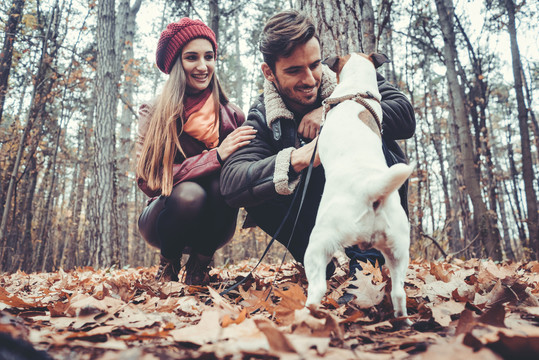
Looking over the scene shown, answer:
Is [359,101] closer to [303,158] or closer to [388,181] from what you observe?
[303,158]

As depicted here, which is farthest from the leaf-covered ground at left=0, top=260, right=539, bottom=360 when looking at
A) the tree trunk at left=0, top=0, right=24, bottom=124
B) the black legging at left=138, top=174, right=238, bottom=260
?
the tree trunk at left=0, top=0, right=24, bottom=124

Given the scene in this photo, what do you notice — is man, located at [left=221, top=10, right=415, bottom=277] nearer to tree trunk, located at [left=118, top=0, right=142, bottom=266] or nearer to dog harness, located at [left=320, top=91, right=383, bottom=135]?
dog harness, located at [left=320, top=91, right=383, bottom=135]

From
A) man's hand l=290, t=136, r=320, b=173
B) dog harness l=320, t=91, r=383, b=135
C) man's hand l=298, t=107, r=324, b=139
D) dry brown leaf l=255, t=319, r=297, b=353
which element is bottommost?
dry brown leaf l=255, t=319, r=297, b=353

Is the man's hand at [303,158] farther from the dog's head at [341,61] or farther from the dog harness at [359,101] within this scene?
the dog's head at [341,61]

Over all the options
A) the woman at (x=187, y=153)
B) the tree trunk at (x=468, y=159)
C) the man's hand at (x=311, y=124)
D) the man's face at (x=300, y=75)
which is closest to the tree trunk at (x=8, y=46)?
the woman at (x=187, y=153)

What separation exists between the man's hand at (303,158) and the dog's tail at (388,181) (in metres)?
0.63

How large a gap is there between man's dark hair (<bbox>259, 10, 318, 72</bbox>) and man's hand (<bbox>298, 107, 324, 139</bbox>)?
0.43m

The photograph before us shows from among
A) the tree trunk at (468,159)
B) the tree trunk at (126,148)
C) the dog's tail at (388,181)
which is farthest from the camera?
the tree trunk at (126,148)

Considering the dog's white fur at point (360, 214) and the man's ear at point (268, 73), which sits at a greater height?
the man's ear at point (268, 73)

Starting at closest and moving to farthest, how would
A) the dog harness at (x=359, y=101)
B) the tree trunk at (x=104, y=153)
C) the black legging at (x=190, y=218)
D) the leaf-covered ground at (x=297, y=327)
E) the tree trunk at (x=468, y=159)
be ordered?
the leaf-covered ground at (x=297, y=327) < the dog harness at (x=359, y=101) < the black legging at (x=190, y=218) < the tree trunk at (x=468, y=159) < the tree trunk at (x=104, y=153)

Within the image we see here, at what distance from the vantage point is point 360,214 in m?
1.17

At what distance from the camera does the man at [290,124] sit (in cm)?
200

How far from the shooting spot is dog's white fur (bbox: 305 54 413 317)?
3.82ft

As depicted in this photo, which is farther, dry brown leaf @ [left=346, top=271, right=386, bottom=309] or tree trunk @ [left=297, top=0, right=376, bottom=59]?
tree trunk @ [left=297, top=0, right=376, bottom=59]
